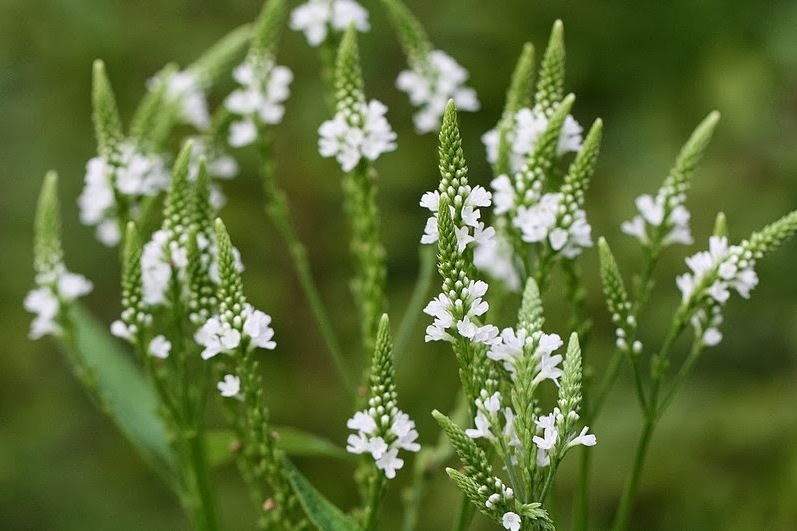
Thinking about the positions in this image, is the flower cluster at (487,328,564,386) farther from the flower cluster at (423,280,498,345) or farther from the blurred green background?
the blurred green background

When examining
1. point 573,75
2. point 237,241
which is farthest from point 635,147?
point 237,241

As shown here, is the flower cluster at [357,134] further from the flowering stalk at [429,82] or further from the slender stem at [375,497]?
the slender stem at [375,497]

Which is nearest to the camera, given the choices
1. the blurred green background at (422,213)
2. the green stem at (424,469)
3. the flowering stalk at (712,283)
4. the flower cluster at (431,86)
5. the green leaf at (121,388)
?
the flowering stalk at (712,283)

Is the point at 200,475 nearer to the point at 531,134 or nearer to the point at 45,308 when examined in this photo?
the point at 45,308

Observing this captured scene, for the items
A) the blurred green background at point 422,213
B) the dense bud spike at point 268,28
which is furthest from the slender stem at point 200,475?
the blurred green background at point 422,213

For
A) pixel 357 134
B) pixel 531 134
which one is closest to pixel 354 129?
pixel 357 134

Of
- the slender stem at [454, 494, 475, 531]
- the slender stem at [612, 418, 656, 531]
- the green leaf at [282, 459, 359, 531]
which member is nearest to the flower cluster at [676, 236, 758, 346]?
the slender stem at [612, 418, 656, 531]

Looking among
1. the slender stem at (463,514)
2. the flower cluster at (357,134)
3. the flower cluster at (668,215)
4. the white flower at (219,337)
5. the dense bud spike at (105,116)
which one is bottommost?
the slender stem at (463,514)
